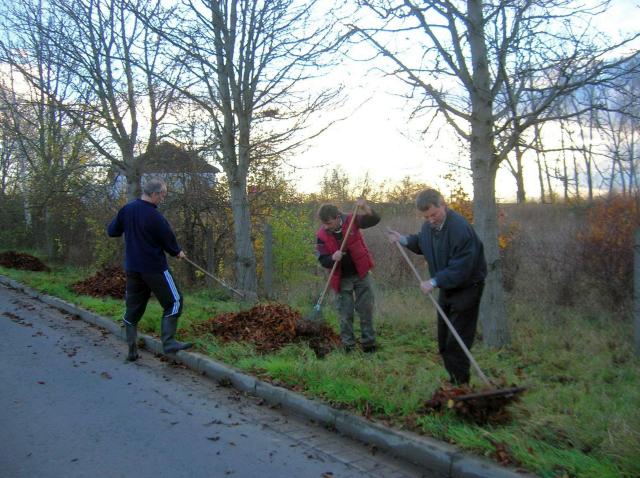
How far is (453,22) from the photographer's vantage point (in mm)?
7020

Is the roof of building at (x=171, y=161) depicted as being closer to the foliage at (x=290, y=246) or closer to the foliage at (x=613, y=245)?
the foliage at (x=290, y=246)

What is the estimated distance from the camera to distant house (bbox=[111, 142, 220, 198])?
44.6 feet

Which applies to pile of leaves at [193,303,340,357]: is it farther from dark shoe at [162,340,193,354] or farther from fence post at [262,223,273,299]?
fence post at [262,223,273,299]

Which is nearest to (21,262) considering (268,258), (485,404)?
(268,258)

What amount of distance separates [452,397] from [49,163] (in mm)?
19112

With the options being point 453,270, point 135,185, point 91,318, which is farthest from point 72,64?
point 453,270

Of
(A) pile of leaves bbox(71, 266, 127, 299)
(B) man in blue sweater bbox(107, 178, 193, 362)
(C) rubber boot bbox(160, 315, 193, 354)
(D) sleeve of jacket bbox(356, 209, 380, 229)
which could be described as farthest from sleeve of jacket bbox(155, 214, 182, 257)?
(A) pile of leaves bbox(71, 266, 127, 299)

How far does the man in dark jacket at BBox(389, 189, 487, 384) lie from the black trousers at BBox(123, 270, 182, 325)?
3.28 meters

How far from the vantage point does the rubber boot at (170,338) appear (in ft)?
23.0

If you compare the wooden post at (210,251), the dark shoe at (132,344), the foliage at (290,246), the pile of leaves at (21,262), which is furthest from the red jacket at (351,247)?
the pile of leaves at (21,262)

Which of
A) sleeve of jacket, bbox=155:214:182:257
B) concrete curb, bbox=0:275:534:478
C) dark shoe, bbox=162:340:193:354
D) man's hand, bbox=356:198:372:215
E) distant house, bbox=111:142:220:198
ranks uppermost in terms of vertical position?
distant house, bbox=111:142:220:198

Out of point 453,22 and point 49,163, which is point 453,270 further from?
point 49,163

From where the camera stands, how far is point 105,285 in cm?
1205

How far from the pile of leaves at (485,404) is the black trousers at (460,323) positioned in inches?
Result: 25.0
